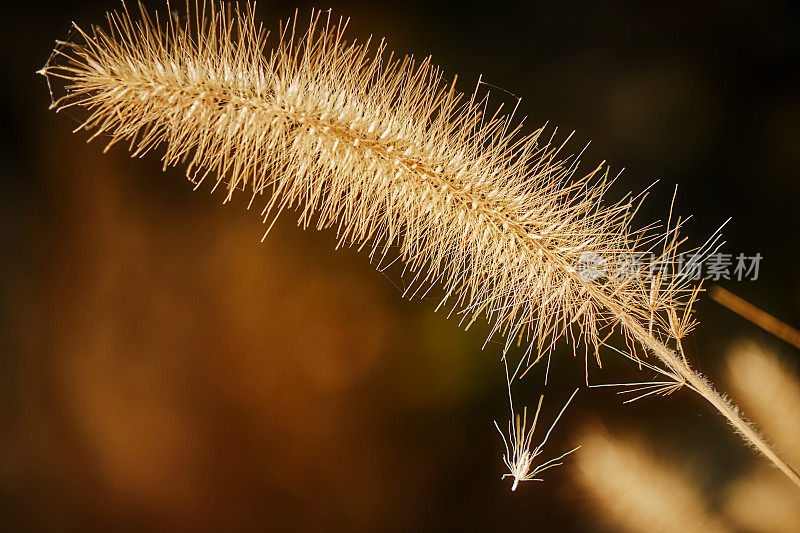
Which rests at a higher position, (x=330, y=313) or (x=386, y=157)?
(x=386, y=157)

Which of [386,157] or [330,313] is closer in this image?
[386,157]

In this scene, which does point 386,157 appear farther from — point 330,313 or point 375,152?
point 330,313

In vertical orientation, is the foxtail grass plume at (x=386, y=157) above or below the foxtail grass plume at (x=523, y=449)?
above

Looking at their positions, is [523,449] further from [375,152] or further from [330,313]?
[375,152]

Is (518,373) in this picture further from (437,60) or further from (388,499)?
(437,60)

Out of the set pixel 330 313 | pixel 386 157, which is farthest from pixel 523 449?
pixel 386 157

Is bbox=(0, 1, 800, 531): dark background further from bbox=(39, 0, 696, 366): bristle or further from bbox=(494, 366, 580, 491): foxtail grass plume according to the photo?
bbox=(39, 0, 696, 366): bristle

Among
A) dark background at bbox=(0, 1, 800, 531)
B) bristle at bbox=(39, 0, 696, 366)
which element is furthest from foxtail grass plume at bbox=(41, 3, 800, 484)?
dark background at bbox=(0, 1, 800, 531)

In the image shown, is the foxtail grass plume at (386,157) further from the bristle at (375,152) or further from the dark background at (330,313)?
the dark background at (330,313)

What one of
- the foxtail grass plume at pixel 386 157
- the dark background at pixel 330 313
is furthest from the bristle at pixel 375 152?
the dark background at pixel 330 313
